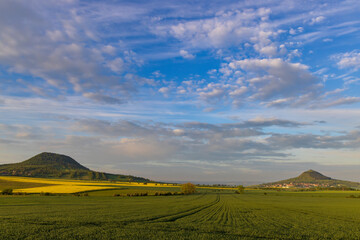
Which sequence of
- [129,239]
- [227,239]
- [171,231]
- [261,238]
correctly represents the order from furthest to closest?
[171,231], [261,238], [227,239], [129,239]

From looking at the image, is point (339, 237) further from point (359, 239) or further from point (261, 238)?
point (261, 238)

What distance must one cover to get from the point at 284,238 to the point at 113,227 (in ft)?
56.5

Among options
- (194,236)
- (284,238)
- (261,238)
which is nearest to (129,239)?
(194,236)

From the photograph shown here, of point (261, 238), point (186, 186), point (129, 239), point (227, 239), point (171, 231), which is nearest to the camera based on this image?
point (129, 239)

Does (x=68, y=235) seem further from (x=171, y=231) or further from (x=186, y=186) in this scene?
(x=186, y=186)

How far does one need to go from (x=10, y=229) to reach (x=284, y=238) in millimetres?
25505

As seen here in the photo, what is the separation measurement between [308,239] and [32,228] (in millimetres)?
26333

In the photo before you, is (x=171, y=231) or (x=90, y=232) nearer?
(x=90, y=232)

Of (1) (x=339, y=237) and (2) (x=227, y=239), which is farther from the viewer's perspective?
(1) (x=339, y=237)

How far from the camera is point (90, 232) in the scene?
2089cm

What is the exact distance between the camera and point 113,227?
2397 centimetres

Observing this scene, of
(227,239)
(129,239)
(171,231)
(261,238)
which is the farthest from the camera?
(171,231)

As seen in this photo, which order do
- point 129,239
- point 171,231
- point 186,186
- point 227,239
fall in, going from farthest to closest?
point 186,186 < point 171,231 < point 227,239 < point 129,239

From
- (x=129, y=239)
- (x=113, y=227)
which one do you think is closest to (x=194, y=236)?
(x=129, y=239)
